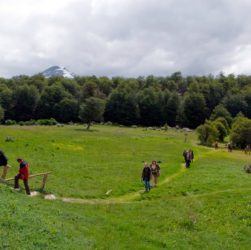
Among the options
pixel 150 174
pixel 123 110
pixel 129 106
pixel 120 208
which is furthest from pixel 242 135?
pixel 120 208

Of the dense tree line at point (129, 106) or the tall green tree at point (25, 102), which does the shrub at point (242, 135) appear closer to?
the dense tree line at point (129, 106)

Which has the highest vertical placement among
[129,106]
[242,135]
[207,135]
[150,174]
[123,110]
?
[129,106]

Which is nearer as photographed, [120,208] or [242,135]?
[120,208]

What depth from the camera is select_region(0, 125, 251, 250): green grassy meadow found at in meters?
21.9

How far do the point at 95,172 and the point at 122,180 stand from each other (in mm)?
4771

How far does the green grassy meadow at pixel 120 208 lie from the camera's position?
21.9 m

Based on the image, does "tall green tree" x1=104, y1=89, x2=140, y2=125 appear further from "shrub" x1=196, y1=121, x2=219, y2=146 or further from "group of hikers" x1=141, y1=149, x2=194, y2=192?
"group of hikers" x1=141, y1=149, x2=194, y2=192

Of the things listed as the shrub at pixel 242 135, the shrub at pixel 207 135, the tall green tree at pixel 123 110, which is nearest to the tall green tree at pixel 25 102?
the tall green tree at pixel 123 110

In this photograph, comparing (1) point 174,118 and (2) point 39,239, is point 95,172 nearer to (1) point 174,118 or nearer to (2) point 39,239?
(2) point 39,239

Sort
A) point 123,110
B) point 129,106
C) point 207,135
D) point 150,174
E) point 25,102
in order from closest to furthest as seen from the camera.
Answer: point 150,174 < point 207,135 < point 123,110 < point 129,106 < point 25,102

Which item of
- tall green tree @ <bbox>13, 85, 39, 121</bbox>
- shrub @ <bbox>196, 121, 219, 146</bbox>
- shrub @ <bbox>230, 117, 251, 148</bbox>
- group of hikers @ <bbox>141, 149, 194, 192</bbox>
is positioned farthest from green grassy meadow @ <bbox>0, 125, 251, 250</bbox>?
tall green tree @ <bbox>13, 85, 39, 121</bbox>

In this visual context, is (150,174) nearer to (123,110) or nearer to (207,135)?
(207,135)

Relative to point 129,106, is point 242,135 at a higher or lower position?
lower

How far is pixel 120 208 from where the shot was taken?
3162 cm
